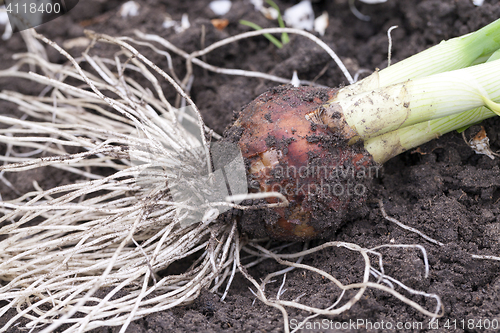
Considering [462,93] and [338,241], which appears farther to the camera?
[338,241]

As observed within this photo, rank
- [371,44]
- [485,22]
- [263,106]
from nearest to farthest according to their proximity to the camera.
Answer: [263,106], [485,22], [371,44]

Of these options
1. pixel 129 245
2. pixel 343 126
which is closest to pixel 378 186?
pixel 343 126

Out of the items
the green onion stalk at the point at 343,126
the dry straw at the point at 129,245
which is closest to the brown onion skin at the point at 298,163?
the green onion stalk at the point at 343,126

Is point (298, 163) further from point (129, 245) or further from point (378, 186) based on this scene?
point (129, 245)

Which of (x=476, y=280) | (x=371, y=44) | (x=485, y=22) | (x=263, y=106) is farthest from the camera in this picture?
(x=371, y=44)

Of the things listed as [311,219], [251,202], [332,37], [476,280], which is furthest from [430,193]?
[332,37]

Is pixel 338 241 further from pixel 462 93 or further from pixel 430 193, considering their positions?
pixel 462 93

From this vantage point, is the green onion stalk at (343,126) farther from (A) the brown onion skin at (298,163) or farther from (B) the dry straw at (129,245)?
(B) the dry straw at (129,245)
